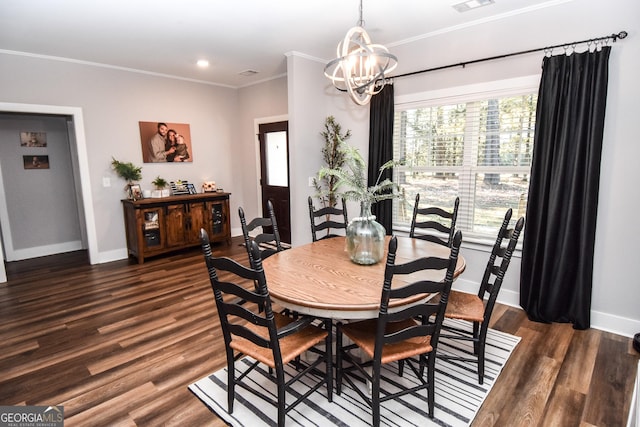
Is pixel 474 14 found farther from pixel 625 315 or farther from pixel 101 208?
pixel 101 208

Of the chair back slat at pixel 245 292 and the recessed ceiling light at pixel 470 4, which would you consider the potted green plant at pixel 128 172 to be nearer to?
the chair back slat at pixel 245 292

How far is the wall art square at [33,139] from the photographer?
5.10m

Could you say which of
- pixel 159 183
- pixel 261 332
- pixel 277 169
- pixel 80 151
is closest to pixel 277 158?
pixel 277 169

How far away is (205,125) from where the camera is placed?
5906 millimetres

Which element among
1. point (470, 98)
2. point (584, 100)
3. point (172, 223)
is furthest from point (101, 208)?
point (584, 100)

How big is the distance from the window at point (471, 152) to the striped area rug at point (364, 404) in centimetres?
166

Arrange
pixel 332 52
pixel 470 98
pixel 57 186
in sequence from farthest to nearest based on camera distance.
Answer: pixel 57 186 → pixel 332 52 → pixel 470 98

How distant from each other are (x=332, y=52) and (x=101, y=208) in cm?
393

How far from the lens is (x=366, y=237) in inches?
90.6

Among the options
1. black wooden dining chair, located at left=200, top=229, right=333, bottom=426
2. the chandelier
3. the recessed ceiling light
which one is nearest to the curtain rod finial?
the recessed ceiling light

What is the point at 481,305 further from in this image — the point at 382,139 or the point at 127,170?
the point at 127,170

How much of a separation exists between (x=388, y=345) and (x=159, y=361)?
175 centimetres

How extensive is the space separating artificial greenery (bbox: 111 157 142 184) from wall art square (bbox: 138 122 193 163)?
261mm

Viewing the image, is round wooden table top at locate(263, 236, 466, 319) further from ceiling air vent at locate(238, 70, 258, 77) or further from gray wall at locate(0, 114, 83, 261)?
gray wall at locate(0, 114, 83, 261)
